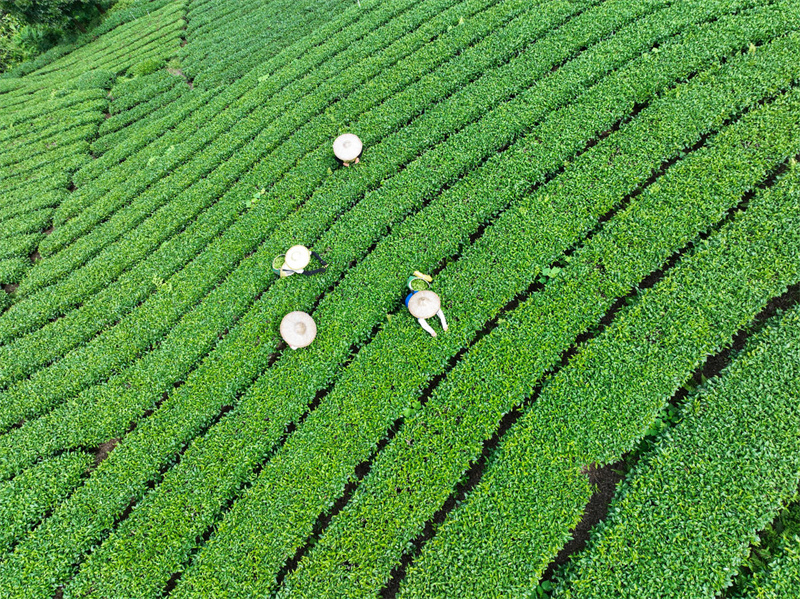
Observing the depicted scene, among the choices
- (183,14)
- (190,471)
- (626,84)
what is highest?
(183,14)

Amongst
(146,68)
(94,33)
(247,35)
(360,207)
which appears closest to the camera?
(360,207)

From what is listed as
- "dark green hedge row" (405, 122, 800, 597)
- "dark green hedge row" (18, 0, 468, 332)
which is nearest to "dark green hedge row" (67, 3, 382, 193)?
"dark green hedge row" (18, 0, 468, 332)

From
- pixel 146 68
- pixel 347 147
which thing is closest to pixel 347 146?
pixel 347 147

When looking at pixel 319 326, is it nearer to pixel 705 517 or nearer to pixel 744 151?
pixel 705 517

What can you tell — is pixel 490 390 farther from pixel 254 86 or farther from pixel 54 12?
A: pixel 54 12

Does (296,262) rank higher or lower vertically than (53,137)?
lower

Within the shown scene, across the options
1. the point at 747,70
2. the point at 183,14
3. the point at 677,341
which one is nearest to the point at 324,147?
the point at 677,341

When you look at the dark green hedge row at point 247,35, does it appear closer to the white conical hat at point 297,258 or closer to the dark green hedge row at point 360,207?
the dark green hedge row at point 360,207
